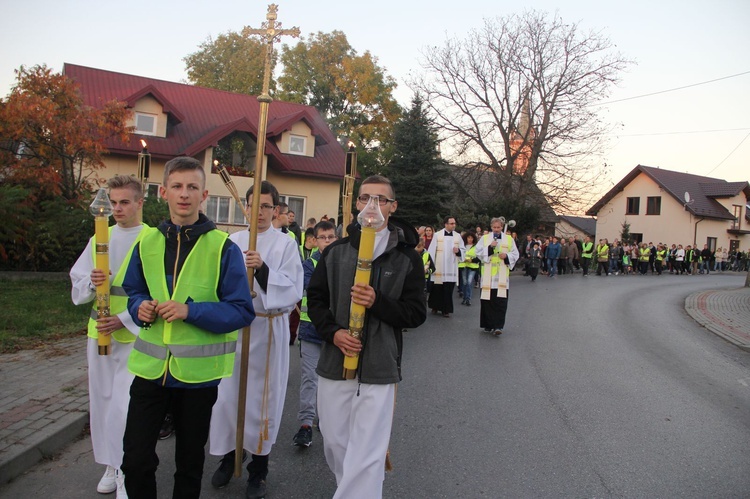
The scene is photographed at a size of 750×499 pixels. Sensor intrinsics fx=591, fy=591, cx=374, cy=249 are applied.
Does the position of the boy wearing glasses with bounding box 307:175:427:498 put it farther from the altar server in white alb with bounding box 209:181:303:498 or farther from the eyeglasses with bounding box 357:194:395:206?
the altar server in white alb with bounding box 209:181:303:498

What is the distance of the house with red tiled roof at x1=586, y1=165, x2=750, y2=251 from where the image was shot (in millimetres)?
50219

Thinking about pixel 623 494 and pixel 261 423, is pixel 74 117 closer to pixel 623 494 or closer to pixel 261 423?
pixel 261 423

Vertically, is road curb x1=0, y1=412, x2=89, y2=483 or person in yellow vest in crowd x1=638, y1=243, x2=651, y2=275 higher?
person in yellow vest in crowd x1=638, y1=243, x2=651, y2=275

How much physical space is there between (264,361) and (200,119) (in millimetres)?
27016

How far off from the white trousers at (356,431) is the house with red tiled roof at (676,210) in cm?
5137

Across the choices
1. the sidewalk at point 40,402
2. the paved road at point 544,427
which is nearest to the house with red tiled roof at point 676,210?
the paved road at point 544,427

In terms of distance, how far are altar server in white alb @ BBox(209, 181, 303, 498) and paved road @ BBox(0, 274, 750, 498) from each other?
251mm

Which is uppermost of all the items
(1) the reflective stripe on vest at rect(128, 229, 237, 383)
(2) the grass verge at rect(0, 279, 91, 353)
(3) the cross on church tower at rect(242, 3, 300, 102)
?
(3) the cross on church tower at rect(242, 3, 300, 102)

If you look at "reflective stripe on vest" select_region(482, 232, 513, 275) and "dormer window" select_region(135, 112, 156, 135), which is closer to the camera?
"reflective stripe on vest" select_region(482, 232, 513, 275)

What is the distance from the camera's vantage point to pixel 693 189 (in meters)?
53.8

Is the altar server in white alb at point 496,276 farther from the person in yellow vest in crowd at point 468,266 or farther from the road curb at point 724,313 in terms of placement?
the road curb at point 724,313

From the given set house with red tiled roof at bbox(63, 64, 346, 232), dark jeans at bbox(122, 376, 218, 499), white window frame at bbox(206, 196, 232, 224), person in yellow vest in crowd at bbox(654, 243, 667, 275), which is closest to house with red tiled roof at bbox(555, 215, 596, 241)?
person in yellow vest in crowd at bbox(654, 243, 667, 275)

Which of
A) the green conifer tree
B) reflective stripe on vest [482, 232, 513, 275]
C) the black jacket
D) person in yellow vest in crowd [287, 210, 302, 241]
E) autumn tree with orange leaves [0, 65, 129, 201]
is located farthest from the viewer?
the green conifer tree

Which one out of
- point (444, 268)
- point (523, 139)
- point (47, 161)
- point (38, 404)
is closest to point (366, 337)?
point (38, 404)
